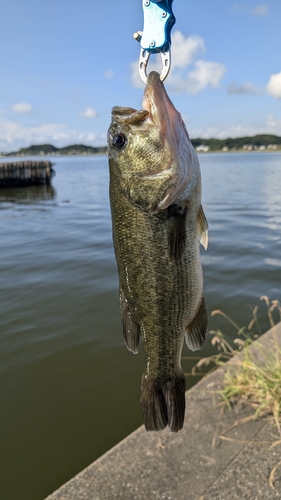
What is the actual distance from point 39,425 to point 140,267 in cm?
446

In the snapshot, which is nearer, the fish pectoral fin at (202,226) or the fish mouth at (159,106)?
the fish mouth at (159,106)

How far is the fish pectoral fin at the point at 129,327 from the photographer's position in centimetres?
223

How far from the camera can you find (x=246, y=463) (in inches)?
135

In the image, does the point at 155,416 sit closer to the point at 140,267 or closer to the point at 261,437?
the point at 140,267

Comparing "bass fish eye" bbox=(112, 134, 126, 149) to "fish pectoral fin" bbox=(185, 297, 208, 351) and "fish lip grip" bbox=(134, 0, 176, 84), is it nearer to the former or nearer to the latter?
"fish lip grip" bbox=(134, 0, 176, 84)

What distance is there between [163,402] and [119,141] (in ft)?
5.12

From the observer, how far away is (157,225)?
6.70 ft

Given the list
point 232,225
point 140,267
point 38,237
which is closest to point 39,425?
point 140,267

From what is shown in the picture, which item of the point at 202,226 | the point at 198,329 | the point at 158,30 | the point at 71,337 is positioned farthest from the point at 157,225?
the point at 71,337

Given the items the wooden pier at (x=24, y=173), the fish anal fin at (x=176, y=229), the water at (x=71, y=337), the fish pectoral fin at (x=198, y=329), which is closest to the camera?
the fish anal fin at (x=176, y=229)

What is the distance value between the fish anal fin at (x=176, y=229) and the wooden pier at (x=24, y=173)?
1456 inches

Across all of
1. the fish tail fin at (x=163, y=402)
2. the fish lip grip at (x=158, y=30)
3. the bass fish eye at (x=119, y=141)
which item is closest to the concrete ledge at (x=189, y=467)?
the fish tail fin at (x=163, y=402)

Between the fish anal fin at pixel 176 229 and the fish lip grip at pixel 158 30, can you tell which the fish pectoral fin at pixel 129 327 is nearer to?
the fish anal fin at pixel 176 229

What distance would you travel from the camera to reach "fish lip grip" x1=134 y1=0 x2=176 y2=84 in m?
1.88
